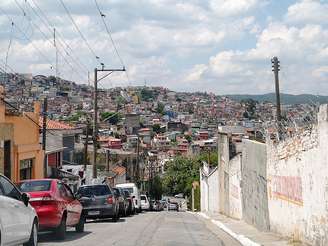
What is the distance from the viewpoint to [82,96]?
96812mm

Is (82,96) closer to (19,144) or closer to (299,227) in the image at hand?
(19,144)

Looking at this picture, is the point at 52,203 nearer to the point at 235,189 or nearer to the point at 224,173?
the point at 235,189

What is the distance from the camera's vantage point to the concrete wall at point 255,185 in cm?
2091

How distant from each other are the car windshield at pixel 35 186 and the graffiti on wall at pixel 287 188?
6480 mm

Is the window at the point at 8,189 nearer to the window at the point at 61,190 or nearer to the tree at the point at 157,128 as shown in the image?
the window at the point at 61,190

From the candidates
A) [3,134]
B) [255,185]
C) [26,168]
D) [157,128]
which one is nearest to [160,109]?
[157,128]

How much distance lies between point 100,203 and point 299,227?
40.8ft

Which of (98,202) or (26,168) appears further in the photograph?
(26,168)

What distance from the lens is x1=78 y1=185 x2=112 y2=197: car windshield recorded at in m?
26.7

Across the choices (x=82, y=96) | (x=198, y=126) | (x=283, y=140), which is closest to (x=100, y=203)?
(x=283, y=140)

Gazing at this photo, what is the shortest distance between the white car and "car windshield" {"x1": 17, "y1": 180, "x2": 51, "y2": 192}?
401cm

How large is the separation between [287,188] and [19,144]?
63.5ft

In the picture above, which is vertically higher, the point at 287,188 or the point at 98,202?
the point at 287,188

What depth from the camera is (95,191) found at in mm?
Result: 26906
